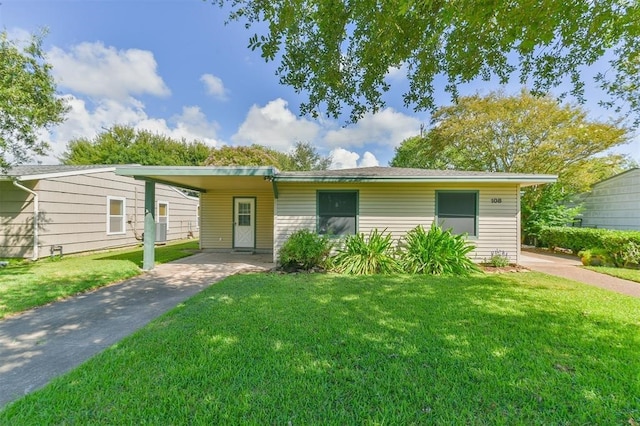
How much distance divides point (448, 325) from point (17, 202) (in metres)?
12.5

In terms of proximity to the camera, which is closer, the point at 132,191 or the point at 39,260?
the point at 39,260

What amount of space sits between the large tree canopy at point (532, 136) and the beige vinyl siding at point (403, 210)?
785 cm

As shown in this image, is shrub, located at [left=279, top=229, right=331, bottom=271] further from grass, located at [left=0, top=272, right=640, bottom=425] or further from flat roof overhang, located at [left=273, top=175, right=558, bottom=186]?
grass, located at [left=0, top=272, right=640, bottom=425]

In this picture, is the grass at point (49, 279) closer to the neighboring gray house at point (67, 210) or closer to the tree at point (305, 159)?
the neighboring gray house at point (67, 210)

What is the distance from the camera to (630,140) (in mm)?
12750

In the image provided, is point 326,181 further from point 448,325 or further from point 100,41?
point 100,41

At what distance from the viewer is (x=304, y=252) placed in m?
7.34

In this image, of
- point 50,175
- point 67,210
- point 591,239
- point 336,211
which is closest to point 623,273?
point 591,239

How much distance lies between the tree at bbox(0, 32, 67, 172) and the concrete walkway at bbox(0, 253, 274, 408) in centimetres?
492

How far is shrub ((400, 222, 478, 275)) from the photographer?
7.04 meters

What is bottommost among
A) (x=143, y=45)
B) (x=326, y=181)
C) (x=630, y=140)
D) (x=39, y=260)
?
(x=39, y=260)

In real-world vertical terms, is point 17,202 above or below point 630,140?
below

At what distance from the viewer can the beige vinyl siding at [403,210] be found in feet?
26.6

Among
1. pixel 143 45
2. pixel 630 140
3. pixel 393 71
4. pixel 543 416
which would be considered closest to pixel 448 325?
pixel 543 416
